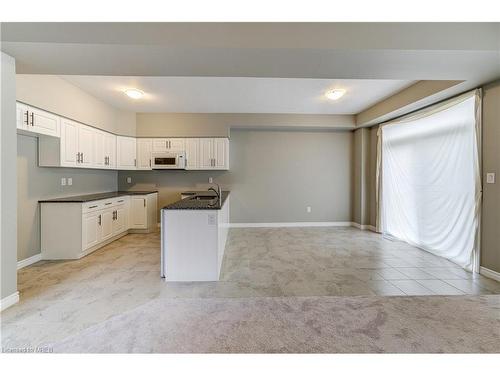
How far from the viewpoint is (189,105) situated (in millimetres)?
4820

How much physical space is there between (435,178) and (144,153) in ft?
19.0

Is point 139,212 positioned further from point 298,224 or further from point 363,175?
point 363,175

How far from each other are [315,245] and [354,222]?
2.24m

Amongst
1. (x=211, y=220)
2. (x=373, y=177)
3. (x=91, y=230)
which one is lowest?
(x=91, y=230)

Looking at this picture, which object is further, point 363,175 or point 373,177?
point 363,175

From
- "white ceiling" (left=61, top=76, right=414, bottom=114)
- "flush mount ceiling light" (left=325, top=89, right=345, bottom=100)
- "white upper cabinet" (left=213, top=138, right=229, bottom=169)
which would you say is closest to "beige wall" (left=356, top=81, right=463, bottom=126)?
"white ceiling" (left=61, top=76, right=414, bottom=114)

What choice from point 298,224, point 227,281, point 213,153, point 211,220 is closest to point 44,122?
point 211,220

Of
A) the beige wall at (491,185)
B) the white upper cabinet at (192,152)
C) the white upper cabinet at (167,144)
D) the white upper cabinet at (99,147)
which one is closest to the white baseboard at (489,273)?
the beige wall at (491,185)

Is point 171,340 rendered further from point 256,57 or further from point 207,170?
point 207,170

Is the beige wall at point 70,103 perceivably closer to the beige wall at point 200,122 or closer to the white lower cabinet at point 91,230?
the beige wall at point 200,122

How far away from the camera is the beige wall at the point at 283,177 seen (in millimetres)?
5922

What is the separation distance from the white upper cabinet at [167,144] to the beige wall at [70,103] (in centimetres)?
57

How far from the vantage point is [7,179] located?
7.17 ft

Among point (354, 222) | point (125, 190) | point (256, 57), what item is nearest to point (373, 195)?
point (354, 222)
